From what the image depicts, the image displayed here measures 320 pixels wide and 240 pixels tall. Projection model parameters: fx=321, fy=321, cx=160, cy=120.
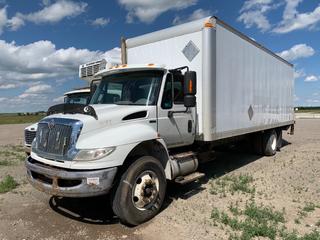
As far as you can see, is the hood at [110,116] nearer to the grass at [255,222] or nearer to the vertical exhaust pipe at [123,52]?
the grass at [255,222]

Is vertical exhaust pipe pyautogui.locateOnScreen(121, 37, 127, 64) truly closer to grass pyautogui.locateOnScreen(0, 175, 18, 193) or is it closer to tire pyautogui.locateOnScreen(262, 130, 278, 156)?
grass pyautogui.locateOnScreen(0, 175, 18, 193)

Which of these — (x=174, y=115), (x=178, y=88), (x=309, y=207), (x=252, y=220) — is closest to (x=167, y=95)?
(x=178, y=88)

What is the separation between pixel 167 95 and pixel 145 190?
1874 mm

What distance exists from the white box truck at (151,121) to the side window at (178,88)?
0.02 m

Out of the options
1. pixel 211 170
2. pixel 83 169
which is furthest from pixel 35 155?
pixel 211 170

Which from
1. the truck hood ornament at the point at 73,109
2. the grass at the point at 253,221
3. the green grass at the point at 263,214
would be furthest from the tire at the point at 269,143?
the truck hood ornament at the point at 73,109

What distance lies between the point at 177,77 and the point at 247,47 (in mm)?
3516

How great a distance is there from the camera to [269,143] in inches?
471

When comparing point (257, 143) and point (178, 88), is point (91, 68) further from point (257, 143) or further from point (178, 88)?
point (257, 143)

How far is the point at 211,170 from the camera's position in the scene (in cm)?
951

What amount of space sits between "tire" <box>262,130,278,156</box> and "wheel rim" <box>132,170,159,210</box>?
23.7 feet

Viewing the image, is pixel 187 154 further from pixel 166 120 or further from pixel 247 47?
pixel 247 47

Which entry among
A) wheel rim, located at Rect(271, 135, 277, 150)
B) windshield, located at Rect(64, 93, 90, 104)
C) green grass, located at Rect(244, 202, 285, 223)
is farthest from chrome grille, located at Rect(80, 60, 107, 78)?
wheel rim, located at Rect(271, 135, 277, 150)

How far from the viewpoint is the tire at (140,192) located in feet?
16.4
